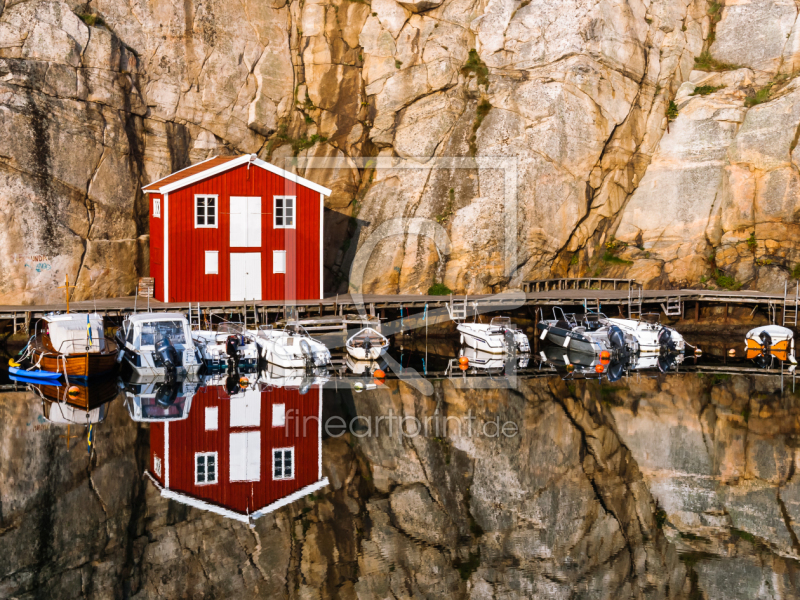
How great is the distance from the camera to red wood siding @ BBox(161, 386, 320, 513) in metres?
20.2

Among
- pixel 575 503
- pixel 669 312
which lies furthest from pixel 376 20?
pixel 575 503

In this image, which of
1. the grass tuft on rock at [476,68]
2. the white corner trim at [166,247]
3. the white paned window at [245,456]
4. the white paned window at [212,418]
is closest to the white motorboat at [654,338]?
the grass tuft on rock at [476,68]

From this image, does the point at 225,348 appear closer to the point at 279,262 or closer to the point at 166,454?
the point at 279,262

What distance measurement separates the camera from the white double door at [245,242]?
3938 centimetres

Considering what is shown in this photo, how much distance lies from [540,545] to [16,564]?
970cm

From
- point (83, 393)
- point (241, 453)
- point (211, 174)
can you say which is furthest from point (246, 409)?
point (211, 174)

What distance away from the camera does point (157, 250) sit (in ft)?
132

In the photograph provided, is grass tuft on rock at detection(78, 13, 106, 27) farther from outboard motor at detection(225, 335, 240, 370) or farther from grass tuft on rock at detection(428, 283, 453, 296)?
grass tuft on rock at detection(428, 283, 453, 296)

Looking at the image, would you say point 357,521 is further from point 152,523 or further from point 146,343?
point 146,343

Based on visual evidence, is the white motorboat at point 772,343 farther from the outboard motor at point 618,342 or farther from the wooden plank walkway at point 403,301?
the outboard motor at point 618,342

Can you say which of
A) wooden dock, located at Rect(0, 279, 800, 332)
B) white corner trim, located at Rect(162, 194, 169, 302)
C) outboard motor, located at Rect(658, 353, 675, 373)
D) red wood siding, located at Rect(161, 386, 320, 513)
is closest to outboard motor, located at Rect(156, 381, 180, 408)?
red wood siding, located at Rect(161, 386, 320, 513)

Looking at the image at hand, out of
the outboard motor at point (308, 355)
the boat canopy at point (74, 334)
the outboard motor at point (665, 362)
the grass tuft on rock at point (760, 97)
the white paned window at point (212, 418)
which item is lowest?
the white paned window at point (212, 418)

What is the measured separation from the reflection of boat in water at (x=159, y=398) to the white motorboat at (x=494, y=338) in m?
12.3

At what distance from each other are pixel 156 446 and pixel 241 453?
2215mm
